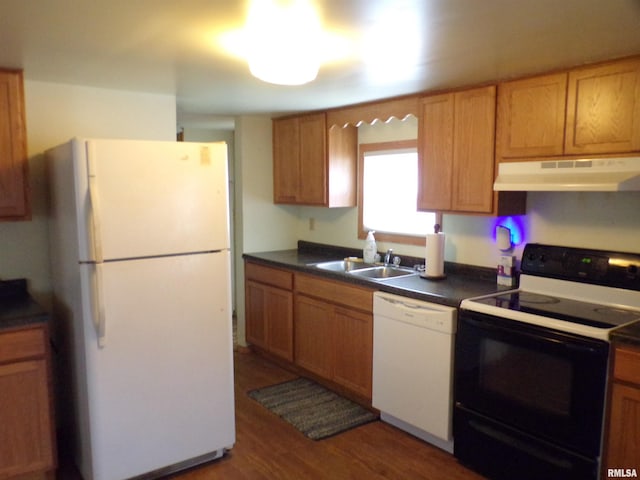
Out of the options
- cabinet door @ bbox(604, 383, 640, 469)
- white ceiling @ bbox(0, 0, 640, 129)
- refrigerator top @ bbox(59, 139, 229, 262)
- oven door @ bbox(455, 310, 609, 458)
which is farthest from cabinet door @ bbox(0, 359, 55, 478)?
cabinet door @ bbox(604, 383, 640, 469)

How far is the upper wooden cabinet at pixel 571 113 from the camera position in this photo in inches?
89.7

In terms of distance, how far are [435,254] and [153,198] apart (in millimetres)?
1760

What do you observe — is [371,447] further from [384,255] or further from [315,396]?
[384,255]

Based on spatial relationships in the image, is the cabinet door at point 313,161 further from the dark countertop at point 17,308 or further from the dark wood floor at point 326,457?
the dark countertop at point 17,308

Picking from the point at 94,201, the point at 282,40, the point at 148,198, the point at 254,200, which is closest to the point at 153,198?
the point at 148,198

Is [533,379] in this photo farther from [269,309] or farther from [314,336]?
[269,309]

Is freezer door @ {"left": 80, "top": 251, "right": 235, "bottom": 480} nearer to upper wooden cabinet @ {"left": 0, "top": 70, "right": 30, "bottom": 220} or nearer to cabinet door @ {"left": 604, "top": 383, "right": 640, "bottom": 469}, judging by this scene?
upper wooden cabinet @ {"left": 0, "top": 70, "right": 30, "bottom": 220}

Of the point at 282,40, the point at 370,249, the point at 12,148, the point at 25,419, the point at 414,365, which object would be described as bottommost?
the point at 25,419

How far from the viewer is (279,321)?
402cm

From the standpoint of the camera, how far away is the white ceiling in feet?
5.52

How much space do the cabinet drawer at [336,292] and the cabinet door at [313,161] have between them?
0.73m

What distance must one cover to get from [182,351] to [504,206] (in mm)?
1968

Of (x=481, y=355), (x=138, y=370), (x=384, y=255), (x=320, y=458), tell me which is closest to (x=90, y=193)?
(x=138, y=370)

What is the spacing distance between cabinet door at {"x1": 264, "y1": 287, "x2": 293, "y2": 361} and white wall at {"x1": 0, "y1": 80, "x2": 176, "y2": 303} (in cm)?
167
